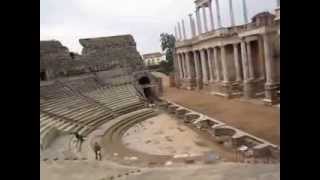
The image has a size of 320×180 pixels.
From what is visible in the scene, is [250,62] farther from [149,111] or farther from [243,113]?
[149,111]

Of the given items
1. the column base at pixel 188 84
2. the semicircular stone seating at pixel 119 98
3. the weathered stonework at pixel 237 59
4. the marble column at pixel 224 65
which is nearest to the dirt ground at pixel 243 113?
the weathered stonework at pixel 237 59

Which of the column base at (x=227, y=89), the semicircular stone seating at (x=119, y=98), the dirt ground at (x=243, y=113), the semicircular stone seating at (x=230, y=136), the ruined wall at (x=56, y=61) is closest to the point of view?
the semicircular stone seating at (x=230, y=136)

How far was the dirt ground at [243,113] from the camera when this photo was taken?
645 inches

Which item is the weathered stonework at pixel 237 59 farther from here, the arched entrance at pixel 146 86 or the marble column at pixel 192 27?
the arched entrance at pixel 146 86

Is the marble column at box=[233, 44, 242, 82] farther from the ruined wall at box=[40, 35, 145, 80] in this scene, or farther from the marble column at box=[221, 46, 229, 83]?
the ruined wall at box=[40, 35, 145, 80]

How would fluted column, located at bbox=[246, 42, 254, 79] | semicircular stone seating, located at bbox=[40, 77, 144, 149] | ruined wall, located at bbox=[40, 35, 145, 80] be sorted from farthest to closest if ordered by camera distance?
1. ruined wall, located at bbox=[40, 35, 145, 80]
2. fluted column, located at bbox=[246, 42, 254, 79]
3. semicircular stone seating, located at bbox=[40, 77, 144, 149]

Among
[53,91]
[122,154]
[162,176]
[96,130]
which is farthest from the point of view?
[53,91]

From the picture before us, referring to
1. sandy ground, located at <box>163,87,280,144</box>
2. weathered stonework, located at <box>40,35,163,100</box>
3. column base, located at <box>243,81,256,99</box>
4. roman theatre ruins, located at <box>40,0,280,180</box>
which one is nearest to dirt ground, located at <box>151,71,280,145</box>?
sandy ground, located at <box>163,87,280,144</box>

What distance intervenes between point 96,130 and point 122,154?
4.95 meters

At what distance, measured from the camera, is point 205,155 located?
14836mm

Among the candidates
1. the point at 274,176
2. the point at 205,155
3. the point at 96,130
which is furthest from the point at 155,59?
the point at 274,176

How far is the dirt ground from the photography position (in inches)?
645

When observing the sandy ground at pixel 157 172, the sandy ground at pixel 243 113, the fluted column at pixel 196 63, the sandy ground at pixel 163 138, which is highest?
the fluted column at pixel 196 63
